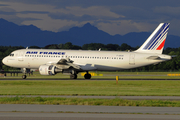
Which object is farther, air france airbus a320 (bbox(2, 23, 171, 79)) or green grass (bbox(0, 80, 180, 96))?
air france airbus a320 (bbox(2, 23, 171, 79))

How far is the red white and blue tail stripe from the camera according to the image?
52.3 meters

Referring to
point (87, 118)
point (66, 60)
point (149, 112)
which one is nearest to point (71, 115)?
point (87, 118)

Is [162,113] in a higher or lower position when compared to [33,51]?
lower

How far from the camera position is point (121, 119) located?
13.4 m

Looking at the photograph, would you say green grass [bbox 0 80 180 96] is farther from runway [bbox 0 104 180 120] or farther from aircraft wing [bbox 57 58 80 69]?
aircraft wing [bbox 57 58 80 69]

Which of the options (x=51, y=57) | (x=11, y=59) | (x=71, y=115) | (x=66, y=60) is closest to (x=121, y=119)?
(x=71, y=115)

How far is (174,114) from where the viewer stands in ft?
49.3

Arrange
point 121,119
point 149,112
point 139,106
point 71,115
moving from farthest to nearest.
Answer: point 139,106, point 149,112, point 71,115, point 121,119

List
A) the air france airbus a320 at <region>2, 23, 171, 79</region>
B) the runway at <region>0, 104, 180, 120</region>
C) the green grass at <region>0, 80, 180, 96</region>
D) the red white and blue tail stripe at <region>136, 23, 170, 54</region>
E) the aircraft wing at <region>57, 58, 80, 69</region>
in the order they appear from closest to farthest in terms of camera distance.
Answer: the runway at <region>0, 104, 180, 120</region> → the green grass at <region>0, 80, 180, 96</region> → the aircraft wing at <region>57, 58, 80, 69</region> → the air france airbus a320 at <region>2, 23, 171, 79</region> → the red white and blue tail stripe at <region>136, 23, 170, 54</region>

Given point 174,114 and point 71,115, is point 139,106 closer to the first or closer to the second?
point 174,114

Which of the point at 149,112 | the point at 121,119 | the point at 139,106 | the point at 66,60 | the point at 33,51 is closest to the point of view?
the point at 121,119

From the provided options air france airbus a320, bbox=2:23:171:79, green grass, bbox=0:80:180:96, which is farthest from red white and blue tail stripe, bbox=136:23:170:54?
green grass, bbox=0:80:180:96

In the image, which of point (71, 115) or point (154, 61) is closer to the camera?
point (71, 115)

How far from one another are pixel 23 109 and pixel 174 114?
765cm
